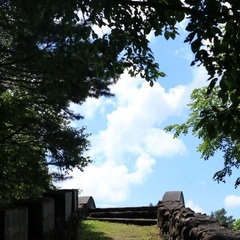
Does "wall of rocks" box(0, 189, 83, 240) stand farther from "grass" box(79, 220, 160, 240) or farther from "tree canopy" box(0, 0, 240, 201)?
"grass" box(79, 220, 160, 240)

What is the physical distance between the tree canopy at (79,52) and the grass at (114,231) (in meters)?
1.95

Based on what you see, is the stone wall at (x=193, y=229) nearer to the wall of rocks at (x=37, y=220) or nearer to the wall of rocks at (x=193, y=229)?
the wall of rocks at (x=193, y=229)

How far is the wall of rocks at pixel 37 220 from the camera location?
5.46 meters

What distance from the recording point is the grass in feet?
38.0

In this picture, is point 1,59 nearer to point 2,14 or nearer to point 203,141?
point 2,14

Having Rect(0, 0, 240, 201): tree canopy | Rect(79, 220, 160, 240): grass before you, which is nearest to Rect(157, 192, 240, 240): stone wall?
Rect(79, 220, 160, 240): grass

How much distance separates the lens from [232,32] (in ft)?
Result: 13.9

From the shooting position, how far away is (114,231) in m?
12.7

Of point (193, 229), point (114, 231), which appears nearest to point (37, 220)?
point (193, 229)

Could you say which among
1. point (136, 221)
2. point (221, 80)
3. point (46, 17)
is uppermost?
point (46, 17)

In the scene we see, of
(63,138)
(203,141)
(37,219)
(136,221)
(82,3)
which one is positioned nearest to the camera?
(82,3)

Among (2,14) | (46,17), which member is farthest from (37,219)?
(2,14)

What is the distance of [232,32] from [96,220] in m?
12.3

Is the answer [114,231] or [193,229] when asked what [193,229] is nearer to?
[193,229]
